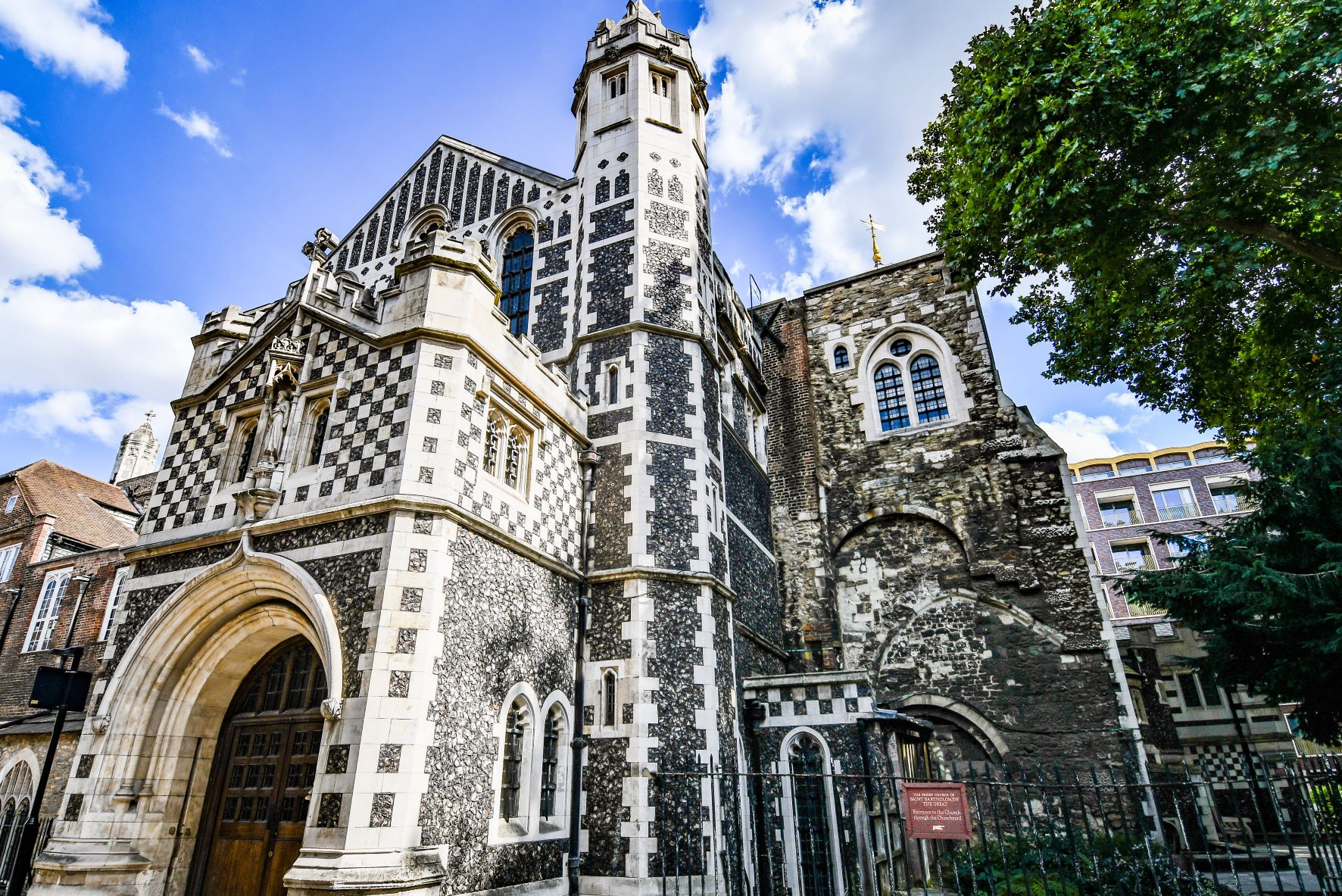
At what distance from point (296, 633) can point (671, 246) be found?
9.73 meters

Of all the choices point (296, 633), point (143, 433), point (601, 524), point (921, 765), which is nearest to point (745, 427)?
point (601, 524)

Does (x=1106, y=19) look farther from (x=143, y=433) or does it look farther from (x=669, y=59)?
(x=143, y=433)

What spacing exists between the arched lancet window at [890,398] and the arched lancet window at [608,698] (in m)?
10.5

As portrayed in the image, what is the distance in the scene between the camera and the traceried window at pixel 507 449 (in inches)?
429

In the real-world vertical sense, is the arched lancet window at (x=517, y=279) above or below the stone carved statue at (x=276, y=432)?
above

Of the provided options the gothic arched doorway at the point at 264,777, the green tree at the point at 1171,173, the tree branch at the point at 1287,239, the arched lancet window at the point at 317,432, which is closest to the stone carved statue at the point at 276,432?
the arched lancet window at the point at 317,432

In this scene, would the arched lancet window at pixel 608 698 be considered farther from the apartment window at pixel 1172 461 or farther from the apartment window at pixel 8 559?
the apartment window at pixel 1172 461

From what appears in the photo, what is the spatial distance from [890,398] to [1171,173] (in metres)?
9.39

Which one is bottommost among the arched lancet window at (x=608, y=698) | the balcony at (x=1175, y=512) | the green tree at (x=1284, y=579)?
the arched lancet window at (x=608, y=698)

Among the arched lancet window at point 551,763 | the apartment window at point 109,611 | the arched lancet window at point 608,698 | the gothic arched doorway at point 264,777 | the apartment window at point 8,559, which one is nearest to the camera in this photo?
the gothic arched doorway at point 264,777

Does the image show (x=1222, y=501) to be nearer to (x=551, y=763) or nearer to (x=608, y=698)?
(x=608, y=698)

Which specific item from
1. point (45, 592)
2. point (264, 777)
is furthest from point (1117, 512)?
point (45, 592)

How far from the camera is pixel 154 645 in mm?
10273

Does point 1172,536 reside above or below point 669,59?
below
